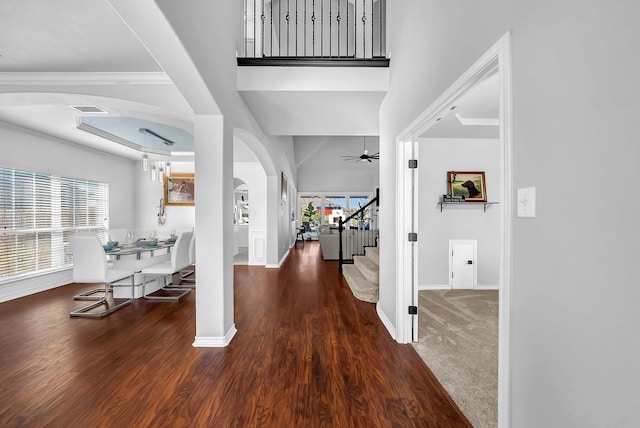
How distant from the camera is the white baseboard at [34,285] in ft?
12.5

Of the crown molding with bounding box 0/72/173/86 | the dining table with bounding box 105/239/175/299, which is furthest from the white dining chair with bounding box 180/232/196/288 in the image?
the crown molding with bounding box 0/72/173/86

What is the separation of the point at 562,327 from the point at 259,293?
374 centimetres

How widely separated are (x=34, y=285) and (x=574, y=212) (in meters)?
6.41

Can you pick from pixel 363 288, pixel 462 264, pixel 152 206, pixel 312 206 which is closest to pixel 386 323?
pixel 363 288

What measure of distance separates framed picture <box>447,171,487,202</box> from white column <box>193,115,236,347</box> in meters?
3.43

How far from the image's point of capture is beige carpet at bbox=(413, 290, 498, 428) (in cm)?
175

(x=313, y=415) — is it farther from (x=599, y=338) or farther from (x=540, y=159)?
(x=540, y=159)

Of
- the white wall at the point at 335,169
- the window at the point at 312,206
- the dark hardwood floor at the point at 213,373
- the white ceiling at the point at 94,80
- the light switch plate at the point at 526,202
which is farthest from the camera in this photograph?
the window at the point at 312,206

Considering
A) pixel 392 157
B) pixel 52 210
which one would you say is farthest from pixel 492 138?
pixel 52 210

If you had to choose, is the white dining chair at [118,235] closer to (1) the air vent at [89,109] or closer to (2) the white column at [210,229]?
(1) the air vent at [89,109]

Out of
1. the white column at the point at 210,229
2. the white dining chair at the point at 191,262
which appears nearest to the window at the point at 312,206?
the white dining chair at the point at 191,262

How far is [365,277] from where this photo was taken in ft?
13.9

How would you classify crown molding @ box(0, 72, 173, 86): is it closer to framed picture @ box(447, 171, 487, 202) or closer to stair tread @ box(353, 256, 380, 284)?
stair tread @ box(353, 256, 380, 284)

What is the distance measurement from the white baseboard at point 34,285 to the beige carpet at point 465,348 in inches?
220
